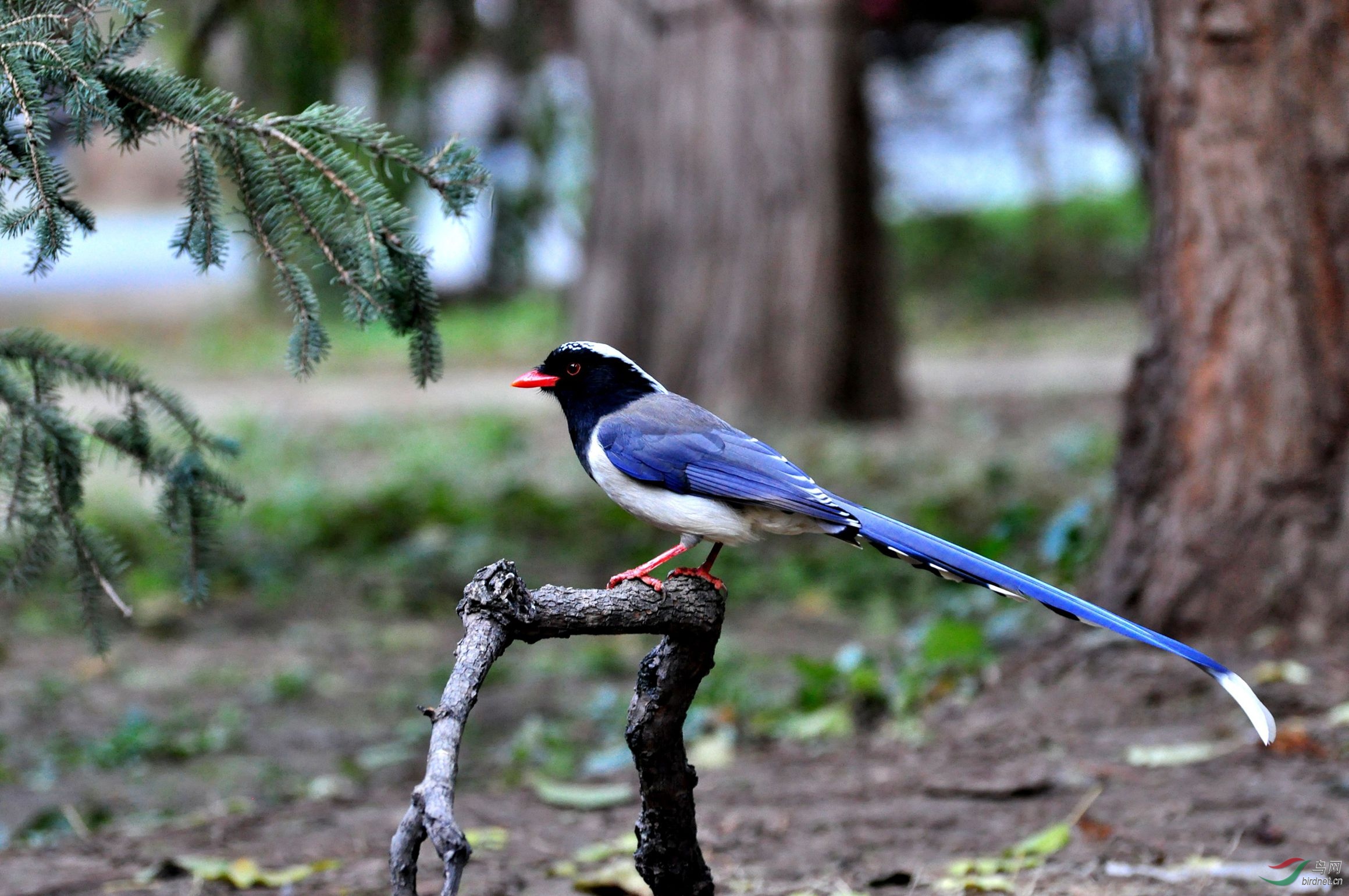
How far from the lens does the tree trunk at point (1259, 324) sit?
418 cm

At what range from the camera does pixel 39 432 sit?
3156mm

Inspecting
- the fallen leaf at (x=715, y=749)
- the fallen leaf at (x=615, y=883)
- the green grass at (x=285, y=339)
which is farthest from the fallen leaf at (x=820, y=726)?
the green grass at (x=285, y=339)

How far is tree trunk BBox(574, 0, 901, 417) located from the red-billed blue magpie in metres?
5.74

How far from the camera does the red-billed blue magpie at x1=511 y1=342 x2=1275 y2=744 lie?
2.50m

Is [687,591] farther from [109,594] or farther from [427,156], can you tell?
[109,594]

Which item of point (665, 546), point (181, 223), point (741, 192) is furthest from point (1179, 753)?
point (741, 192)

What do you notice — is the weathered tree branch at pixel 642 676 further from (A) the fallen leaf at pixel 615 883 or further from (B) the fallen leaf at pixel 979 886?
(B) the fallen leaf at pixel 979 886

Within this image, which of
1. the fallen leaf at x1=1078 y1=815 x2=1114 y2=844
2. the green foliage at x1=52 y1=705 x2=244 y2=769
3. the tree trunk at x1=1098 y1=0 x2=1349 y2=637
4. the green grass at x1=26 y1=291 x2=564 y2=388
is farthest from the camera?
the green grass at x1=26 y1=291 x2=564 y2=388

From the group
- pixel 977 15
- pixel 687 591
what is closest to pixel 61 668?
pixel 687 591

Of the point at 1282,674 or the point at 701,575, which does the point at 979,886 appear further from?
the point at 1282,674

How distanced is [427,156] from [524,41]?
486cm

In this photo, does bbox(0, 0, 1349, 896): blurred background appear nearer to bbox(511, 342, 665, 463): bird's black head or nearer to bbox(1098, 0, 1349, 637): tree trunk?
bbox(1098, 0, 1349, 637): tree trunk

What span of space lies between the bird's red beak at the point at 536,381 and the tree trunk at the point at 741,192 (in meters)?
5.74

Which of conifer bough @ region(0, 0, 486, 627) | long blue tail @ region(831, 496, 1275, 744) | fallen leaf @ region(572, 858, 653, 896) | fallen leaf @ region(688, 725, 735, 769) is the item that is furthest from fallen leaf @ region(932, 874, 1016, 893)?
conifer bough @ region(0, 0, 486, 627)
